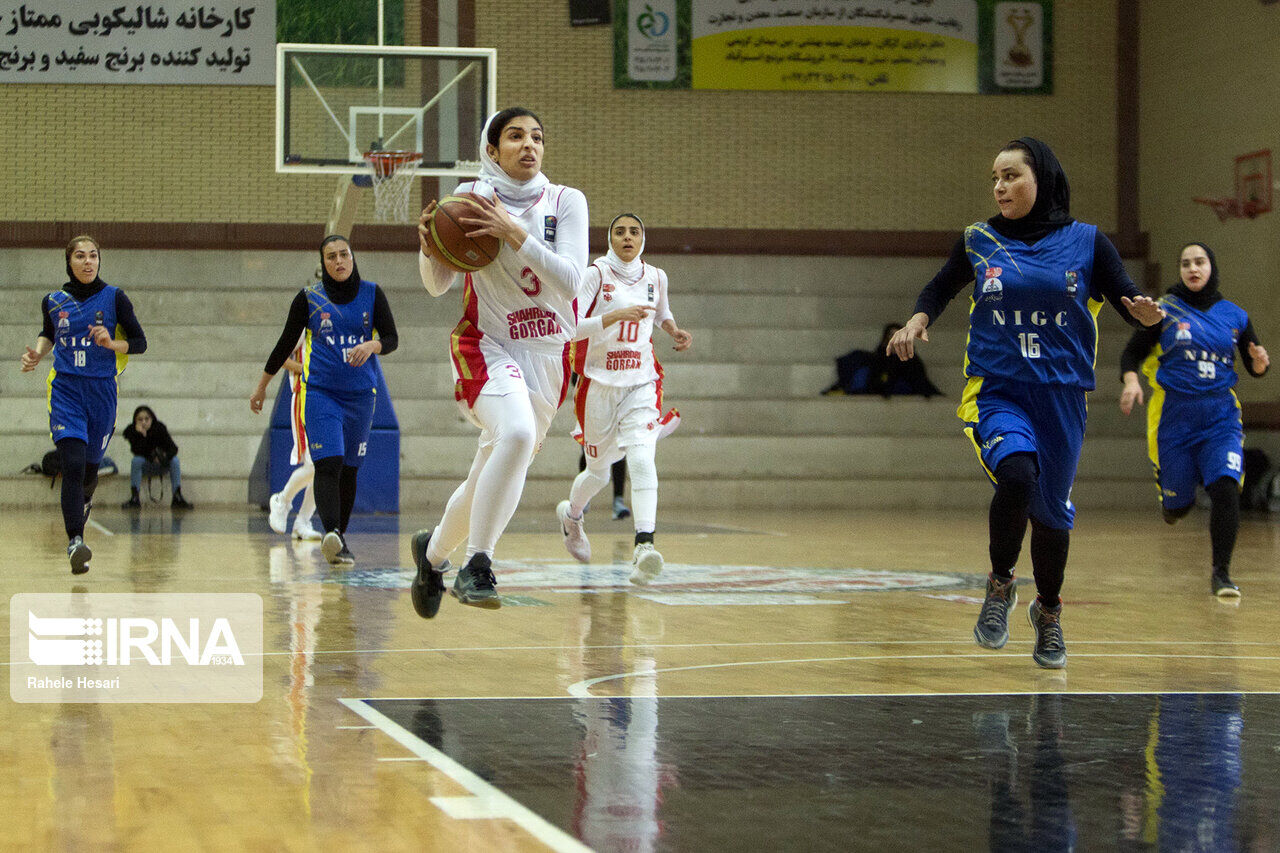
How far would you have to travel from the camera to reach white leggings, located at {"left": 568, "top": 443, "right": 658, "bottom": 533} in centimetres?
789

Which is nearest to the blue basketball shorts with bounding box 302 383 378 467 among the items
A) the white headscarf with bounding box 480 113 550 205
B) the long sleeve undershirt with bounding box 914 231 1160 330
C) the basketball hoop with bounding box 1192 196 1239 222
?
the white headscarf with bounding box 480 113 550 205

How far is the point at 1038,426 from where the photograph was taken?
17.0 feet

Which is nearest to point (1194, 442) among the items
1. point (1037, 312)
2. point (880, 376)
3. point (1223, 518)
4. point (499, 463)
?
point (1223, 518)

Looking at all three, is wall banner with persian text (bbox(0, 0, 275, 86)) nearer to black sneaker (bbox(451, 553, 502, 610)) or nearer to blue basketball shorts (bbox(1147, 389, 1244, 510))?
blue basketball shorts (bbox(1147, 389, 1244, 510))

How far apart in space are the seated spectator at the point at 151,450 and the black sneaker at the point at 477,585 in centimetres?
1180

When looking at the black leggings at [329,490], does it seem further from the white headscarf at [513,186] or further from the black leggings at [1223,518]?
the black leggings at [1223,518]

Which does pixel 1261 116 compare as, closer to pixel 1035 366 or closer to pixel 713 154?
pixel 713 154

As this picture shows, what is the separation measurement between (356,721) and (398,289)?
15.4 meters

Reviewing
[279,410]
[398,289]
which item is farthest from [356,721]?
[398,289]

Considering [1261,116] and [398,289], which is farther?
[398,289]

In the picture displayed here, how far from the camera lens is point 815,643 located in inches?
226

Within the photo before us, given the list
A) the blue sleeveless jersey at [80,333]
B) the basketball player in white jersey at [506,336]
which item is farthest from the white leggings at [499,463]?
the blue sleeveless jersey at [80,333]

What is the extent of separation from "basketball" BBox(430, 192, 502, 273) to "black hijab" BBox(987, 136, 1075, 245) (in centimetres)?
171

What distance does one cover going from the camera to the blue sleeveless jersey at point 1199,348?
7.95m
